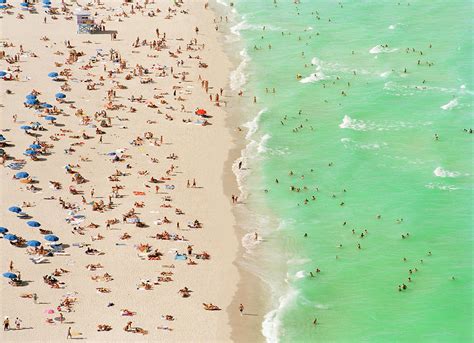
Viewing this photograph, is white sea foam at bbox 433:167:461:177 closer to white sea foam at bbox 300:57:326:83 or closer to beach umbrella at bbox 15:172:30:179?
white sea foam at bbox 300:57:326:83

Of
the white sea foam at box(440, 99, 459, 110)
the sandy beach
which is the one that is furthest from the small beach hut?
the white sea foam at box(440, 99, 459, 110)

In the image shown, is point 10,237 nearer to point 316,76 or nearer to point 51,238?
point 51,238

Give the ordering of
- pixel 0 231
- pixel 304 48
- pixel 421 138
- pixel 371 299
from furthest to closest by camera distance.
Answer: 1. pixel 304 48
2. pixel 421 138
3. pixel 0 231
4. pixel 371 299

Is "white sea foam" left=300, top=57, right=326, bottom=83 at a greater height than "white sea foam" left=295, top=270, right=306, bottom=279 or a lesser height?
greater

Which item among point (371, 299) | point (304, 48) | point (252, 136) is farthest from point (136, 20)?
point (371, 299)

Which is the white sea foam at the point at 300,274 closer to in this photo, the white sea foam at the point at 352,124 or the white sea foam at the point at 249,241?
the white sea foam at the point at 249,241

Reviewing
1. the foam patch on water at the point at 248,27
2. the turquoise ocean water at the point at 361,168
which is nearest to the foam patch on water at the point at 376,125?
the turquoise ocean water at the point at 361,168

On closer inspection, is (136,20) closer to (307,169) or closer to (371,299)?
(307,169)
